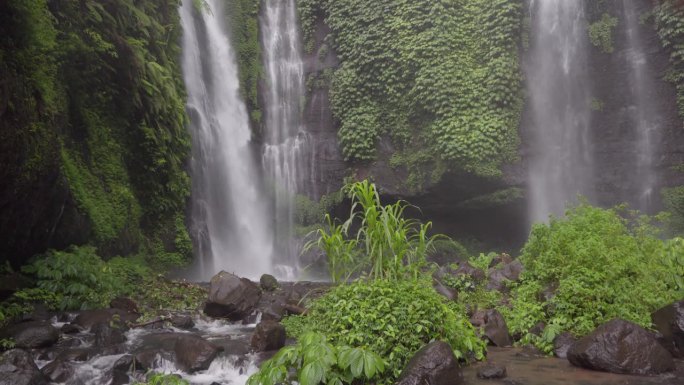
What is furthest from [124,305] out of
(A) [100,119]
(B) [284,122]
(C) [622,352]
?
(B) [284,122]

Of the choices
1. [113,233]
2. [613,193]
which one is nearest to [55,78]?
[113,233]

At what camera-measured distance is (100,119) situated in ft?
40.1

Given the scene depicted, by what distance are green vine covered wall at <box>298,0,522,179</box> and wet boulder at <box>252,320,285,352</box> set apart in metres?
11.0

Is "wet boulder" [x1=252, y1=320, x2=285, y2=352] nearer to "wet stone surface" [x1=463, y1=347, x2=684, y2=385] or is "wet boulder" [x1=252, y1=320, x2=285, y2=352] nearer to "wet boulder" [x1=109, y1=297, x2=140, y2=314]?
"wet stone surface" [x1=463, y1=347, x2=684, y2=385]

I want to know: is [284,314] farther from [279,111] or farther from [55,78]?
→ [279,111]

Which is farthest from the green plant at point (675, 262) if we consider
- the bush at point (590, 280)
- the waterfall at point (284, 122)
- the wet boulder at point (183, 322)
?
the waterfall at point (284, 122)

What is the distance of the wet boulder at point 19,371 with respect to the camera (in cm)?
507

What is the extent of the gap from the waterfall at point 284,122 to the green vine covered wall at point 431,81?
1707mm

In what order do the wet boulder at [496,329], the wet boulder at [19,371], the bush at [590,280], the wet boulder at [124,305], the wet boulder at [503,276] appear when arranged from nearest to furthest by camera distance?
the wet boulder at [19,371]
the bush at [590,280]
the wet boulder at [496,329]
the wet boulder at [503,276]
the wet boulder at [124,305]

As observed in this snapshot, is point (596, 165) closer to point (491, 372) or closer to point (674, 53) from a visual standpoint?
point (674, 53)

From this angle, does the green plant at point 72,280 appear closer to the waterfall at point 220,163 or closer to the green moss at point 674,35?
the waterfall at point 220,163

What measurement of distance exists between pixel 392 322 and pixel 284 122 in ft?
50.9

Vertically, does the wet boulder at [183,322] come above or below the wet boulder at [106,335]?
below

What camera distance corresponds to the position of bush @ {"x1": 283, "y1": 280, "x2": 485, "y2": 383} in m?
4.61
